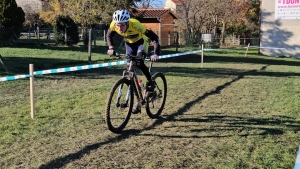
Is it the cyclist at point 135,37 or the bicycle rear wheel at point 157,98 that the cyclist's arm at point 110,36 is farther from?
the bicycle rear wheel at point 157,98

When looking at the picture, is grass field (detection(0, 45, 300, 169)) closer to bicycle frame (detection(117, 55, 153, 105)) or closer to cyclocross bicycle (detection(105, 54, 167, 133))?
cyclocross bicycle (detection(105, 54, 167, 133))

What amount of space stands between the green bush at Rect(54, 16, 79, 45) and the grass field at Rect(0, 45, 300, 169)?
18140 millimetres

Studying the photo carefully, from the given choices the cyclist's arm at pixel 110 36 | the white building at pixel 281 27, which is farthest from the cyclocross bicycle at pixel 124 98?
the white building at pixel 281 27

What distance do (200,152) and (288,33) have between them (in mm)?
28773

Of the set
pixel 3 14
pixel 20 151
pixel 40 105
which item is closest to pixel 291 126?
pixel 20 151

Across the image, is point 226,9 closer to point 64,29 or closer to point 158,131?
point 64,29

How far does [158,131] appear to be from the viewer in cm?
593

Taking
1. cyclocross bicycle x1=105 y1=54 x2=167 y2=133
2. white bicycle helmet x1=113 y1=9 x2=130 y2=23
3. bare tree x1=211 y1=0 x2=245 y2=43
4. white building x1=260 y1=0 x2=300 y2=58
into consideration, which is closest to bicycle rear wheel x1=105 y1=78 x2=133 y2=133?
cyclocross bicycle x1=105 y1=54 x2=167 y2=133

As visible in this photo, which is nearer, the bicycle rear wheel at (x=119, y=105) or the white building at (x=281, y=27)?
the bicycle rear wheel at (x=119, y=105)

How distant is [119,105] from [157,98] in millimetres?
1262

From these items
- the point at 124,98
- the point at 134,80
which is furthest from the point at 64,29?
the point at 124,98

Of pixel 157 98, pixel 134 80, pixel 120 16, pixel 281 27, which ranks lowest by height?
pixel 157 98

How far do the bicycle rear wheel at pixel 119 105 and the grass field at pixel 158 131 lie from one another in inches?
6.7

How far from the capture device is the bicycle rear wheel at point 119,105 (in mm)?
5480
